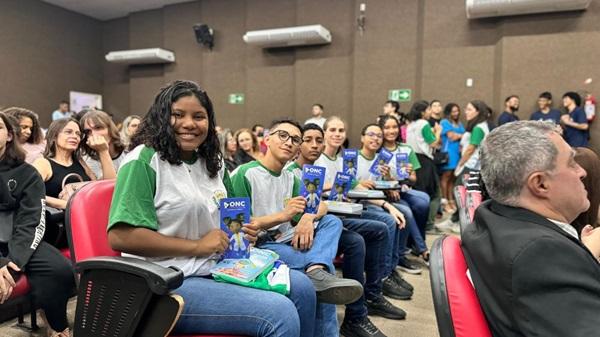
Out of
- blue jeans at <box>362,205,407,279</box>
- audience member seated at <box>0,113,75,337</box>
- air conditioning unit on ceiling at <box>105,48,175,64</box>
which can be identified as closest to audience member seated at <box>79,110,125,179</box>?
audience member seated at <box>0,113,75,337</box>

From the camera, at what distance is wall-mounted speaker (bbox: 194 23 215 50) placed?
7.93m

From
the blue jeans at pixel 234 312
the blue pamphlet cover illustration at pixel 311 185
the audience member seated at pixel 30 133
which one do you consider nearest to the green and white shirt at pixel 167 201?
the blue jeans at pixel 234 312

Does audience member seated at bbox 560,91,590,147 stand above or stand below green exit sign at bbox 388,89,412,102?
below

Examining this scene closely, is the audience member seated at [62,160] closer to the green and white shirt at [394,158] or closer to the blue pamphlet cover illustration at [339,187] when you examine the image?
the blue pamphlet cover illustration at [339,187]

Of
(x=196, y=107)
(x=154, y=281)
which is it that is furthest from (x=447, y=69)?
(x=154, y=281)

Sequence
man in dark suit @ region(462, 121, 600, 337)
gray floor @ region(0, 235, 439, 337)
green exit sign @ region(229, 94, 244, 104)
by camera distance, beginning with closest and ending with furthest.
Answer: man in dark suit @ region(462, 121, 600, 337), gray floor @ region(0, 235, 439, 337), green exit sign @ region(229, 94, 244, 104)

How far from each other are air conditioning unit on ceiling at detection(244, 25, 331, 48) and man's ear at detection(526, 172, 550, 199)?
6.19 metres

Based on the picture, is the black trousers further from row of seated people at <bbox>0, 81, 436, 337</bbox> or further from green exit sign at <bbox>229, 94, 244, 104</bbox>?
green exit sign at <bbox>229, 94, 244, 104</bbox>

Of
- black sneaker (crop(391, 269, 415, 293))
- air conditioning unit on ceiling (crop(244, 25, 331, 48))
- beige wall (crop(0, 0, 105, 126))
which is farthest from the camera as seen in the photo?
beige wall (crop(0, 0, 105, 126))

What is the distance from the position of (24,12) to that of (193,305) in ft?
30.4

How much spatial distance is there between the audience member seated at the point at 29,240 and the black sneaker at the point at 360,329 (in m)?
1.31

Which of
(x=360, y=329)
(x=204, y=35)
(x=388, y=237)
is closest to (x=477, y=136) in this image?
(x=388, y=237)

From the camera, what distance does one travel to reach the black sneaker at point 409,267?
3.05 metres

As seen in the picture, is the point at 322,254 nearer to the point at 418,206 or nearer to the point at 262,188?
the point at 262,188
